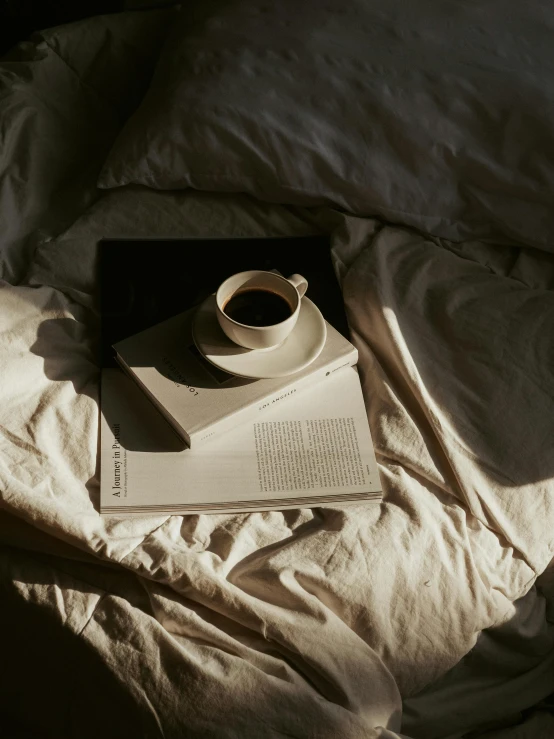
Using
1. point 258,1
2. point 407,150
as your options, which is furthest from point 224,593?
point 258,1

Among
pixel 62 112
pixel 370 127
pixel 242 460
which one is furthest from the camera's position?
pixel 62 112

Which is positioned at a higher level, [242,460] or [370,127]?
[370,127]

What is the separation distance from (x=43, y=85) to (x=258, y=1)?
0.33 m

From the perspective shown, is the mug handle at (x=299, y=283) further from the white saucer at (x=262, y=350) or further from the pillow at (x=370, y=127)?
the pillow at (x=370, y=127)

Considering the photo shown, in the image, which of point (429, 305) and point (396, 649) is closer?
point (396, 649)

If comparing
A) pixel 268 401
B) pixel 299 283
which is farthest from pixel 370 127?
pixel 268 401

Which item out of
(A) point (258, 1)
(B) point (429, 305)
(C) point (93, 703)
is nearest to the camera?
(C) point (93, 703)

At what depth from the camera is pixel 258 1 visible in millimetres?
1022

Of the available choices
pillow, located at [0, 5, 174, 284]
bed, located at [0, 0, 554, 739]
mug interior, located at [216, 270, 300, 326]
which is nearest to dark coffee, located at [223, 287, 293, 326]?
mug interior, located at [216, 270, 300, 326]

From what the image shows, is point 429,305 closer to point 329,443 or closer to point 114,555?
point 329,443

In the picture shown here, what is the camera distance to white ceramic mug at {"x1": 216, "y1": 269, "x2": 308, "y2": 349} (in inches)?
29.6

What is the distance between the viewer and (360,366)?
0.84m

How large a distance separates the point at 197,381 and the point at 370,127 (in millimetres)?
411

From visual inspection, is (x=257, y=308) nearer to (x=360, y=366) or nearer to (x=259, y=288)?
(x=259, y=288)
